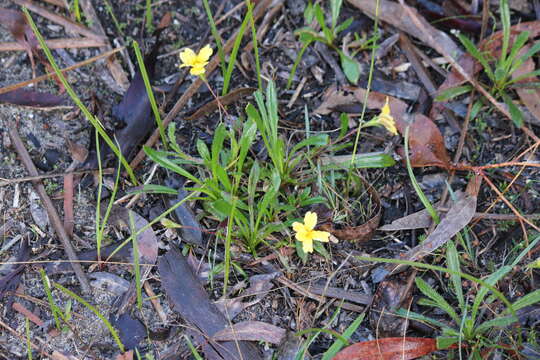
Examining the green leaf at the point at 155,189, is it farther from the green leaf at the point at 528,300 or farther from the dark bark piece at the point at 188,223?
the green leaf at the point at 528,300

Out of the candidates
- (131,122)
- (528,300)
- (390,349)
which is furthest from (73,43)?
(528,300)

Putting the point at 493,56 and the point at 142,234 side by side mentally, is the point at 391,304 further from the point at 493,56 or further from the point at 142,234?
the point at 493,56

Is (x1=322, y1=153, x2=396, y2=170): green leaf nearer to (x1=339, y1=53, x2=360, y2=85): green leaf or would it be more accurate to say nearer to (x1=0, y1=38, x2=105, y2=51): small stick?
(x1=339, y1=53, x2=360, y2=85): green leaf

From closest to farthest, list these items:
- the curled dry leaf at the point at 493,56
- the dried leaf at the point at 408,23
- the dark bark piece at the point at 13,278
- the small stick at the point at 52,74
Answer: the dark bark piece at the point at 13,278, the small stick at the point at 52,74, the curled dry leaf at the point at 493,56, the dried leaf at the point at 408,23

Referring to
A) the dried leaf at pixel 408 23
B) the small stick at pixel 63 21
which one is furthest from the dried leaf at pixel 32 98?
the dried leaf at pixel 408 23

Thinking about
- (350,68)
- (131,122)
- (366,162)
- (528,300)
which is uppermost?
(131,122)
